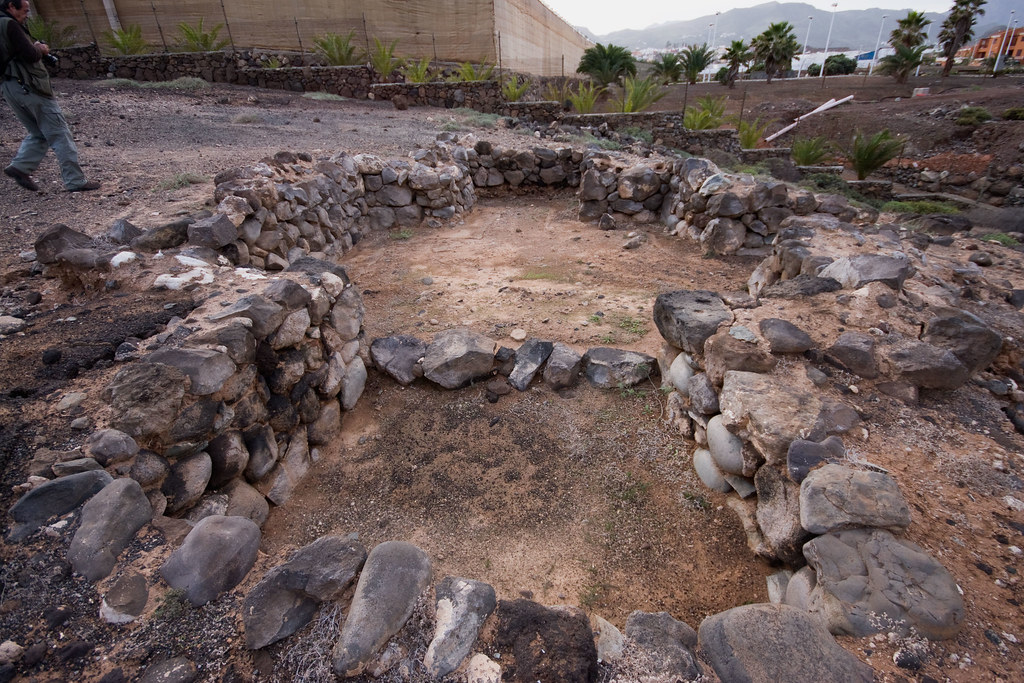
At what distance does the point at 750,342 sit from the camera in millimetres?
3039

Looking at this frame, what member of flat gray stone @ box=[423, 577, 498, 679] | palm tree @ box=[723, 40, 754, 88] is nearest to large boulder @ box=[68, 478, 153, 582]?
flat gray stone @ box=[423, 577, 498, 679]

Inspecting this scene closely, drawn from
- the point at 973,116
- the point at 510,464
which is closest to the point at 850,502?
the point at 510,464

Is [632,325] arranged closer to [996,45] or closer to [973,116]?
[973,116]

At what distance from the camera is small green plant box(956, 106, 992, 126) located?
16484 millimetres

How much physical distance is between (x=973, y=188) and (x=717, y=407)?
17.3 meters

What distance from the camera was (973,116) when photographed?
54.4ft

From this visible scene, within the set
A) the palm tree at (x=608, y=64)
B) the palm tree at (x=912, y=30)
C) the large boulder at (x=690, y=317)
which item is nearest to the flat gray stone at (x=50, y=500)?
the large boulder at (x=690, y=317)

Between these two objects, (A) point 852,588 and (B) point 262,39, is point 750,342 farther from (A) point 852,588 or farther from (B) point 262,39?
(B) point 262,39

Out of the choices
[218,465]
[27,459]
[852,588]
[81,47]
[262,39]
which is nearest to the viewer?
[852,588]

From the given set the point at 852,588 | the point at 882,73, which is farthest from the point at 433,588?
the point at 882,73

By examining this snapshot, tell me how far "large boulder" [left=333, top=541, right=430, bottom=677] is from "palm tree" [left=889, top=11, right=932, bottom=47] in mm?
35553

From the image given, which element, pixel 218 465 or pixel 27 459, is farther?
pixel 218 465

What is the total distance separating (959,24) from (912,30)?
197 centimetres

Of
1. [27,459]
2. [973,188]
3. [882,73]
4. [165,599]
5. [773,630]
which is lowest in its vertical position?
[973,188]
